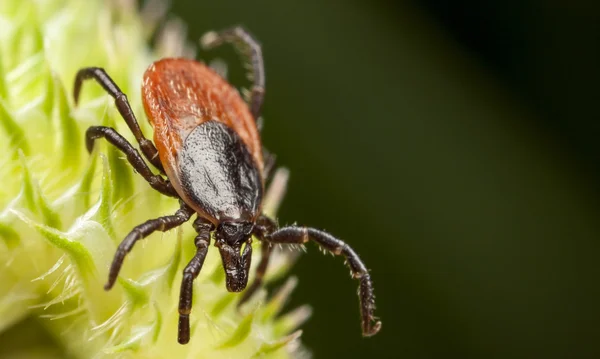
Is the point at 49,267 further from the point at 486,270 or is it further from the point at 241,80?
the point at 486,270

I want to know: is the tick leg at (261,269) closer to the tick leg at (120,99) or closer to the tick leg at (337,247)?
the tick leg at (337,247)

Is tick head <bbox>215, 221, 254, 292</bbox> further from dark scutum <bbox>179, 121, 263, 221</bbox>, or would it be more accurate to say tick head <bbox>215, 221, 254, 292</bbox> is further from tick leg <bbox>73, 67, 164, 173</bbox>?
tick leg <bbox>73, 67, 164, 173</bbox>

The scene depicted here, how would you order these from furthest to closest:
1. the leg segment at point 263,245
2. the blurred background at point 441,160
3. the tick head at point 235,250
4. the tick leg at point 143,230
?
1. the blurred background at point 441,160
2. the leg segment at point 263,245
3. the tick head at point 235,250
4. the tick leg at point 143,230

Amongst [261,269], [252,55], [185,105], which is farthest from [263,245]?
[252,55]

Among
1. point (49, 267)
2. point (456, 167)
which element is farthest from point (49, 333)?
point (456, 167)

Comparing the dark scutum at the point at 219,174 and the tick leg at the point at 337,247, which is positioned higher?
the dark scutum at the point at 219,174

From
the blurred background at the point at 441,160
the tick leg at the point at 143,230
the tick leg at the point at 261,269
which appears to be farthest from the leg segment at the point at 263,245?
the blurred background at the point at 441,160

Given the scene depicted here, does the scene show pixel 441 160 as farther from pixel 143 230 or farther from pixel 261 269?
pixel 143 230
